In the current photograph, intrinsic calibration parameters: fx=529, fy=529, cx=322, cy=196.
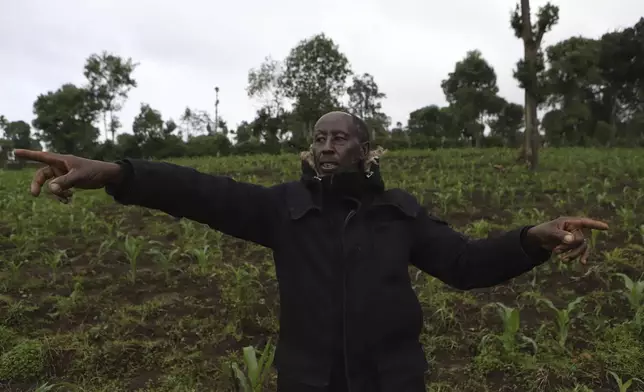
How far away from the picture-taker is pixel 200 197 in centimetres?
197

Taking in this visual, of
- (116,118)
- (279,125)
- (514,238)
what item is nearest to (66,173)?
(514,238)

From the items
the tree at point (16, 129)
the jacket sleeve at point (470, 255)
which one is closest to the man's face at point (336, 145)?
the jacket sleeve at point (470, 255)

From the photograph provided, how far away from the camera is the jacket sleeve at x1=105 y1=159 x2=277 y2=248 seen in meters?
1.84

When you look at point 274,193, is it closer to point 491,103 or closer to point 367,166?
point 367,166

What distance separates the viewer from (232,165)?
1717 centimetres

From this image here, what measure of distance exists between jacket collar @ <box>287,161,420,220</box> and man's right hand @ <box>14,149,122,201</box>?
68 cm

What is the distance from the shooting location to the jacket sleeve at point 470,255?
6.68ft

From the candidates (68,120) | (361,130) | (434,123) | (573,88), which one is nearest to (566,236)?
(361,130)

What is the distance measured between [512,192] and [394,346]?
811cm

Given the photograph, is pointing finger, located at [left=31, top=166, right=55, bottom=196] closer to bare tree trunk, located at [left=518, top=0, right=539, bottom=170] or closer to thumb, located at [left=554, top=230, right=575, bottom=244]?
thumb, located at [left=554, top=230, right=575, bottom=244]

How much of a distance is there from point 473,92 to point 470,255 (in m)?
40.5

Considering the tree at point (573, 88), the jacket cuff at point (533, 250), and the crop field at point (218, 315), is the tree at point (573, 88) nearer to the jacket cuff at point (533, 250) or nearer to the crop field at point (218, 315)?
the crop field at point (218, 315)

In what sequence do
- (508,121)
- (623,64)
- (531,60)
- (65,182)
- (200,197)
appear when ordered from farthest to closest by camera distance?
(508,121)
(623,64)
(531,60)
(200,197)
(65,182)

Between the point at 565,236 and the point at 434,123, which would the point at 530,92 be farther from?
the point at 434,123
